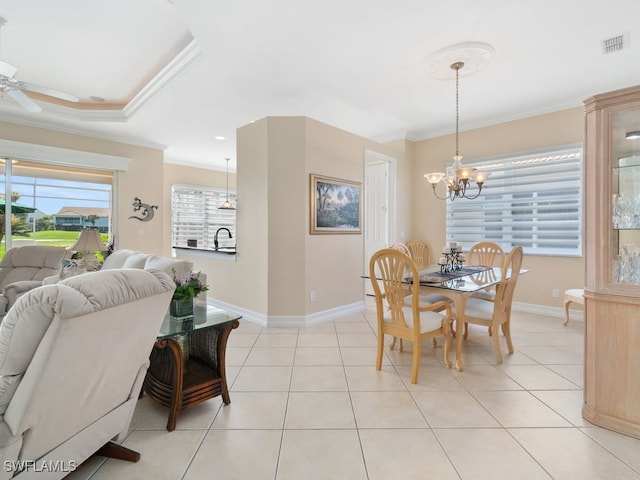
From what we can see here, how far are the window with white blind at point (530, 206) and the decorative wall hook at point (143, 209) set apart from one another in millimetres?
5391

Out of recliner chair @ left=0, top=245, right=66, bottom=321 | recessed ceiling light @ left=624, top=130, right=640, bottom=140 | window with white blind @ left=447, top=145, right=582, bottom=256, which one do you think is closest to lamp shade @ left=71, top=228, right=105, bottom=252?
recliner chair @ left=0, top=245, right=66, bottom=321

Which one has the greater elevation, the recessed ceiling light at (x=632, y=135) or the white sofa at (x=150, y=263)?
the recessed ceiling light at (x=632, y=135)

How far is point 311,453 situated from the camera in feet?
5.37

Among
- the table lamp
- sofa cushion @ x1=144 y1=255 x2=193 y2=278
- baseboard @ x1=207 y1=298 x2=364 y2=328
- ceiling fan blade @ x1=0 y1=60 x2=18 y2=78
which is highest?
ceiling fan blade @ x1=0 y1=60 x2=18 y2=78

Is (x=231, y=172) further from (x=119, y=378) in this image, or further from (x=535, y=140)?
(x=119, y=378)

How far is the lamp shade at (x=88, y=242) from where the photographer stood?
2836 mm

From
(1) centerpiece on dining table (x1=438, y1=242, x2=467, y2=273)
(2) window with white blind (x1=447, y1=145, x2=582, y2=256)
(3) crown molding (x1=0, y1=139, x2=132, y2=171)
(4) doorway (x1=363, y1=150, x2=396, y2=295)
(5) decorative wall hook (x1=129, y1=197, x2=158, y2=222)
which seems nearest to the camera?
(1) centerpiece on dining table (x1=438, y1=242, x2=467, y2=273)

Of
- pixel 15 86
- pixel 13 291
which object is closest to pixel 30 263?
pixel 13 291

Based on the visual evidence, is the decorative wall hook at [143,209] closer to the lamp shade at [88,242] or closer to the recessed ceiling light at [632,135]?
the lamp shade at [88,242]

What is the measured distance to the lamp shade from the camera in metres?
2.84

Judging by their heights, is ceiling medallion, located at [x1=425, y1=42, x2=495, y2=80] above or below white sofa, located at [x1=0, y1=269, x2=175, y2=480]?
above

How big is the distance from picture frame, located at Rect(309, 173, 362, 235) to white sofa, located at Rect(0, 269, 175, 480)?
2593 mm

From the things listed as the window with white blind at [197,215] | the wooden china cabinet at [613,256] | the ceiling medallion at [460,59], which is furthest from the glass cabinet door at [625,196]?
the window with white blind at [197,215]

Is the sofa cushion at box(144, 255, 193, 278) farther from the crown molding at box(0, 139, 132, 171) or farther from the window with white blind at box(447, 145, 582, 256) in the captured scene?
the window with white blind at box(447, 145, 582, 256)
